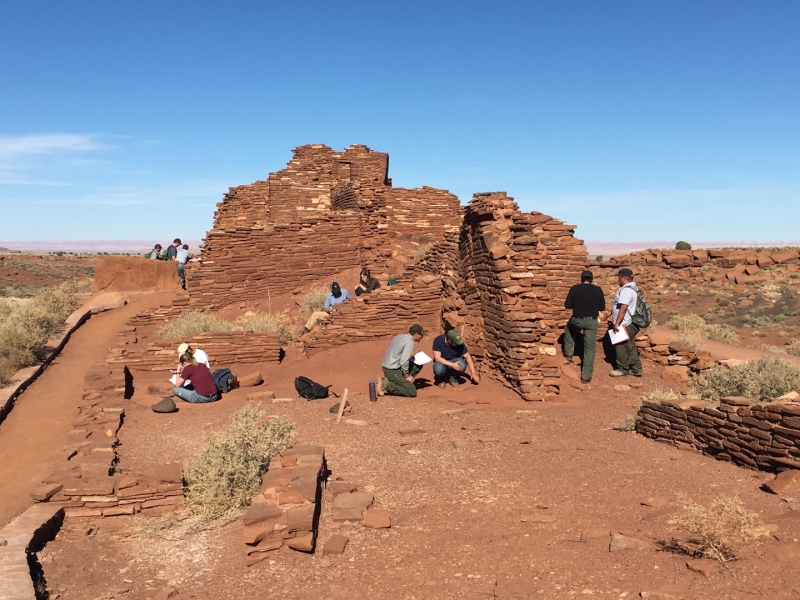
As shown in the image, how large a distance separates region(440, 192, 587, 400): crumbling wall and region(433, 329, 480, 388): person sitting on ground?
0.57 metres

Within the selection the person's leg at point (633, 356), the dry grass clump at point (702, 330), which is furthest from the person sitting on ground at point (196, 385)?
the dry grass clump at point (702, 330)

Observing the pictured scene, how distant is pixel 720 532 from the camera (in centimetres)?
392

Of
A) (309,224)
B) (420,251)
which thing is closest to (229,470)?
(309,224)

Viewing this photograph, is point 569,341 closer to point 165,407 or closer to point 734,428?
point 734,428

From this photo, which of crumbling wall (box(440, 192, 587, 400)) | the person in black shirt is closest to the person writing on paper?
the person in black shirt

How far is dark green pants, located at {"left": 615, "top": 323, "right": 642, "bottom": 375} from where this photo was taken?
1050 cm

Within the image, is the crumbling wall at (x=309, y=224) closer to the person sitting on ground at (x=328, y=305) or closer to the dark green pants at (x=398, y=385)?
the person sitting on ground at (x=328, y=305)

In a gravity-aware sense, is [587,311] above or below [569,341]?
above

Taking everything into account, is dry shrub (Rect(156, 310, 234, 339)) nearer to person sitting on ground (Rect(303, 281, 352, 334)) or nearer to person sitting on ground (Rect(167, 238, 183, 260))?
person sitting on ground (Rect(303, 281, 352, 334))

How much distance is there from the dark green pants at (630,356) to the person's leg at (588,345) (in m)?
0.71

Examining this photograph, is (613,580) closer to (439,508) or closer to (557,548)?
(557,548)

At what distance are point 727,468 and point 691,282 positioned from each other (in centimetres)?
2417

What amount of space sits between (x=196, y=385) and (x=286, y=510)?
5.67 meters

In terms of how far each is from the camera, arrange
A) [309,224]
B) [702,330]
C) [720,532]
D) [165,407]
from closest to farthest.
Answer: [720,532] → [165,407] → [702,330] → [309,224]
